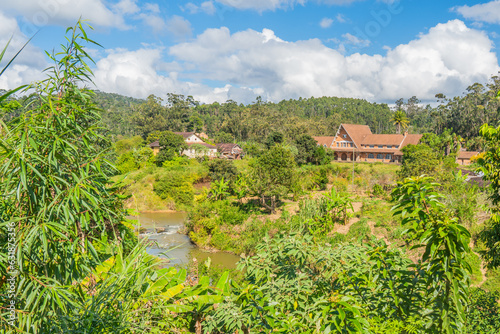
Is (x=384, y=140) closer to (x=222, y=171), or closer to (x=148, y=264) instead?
(x=222, y=171)

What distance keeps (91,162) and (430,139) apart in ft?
126

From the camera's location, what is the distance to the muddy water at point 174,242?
15.6m

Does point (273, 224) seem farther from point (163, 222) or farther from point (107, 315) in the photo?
point (107, 315)

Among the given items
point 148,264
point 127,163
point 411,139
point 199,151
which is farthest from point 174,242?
point 411,139

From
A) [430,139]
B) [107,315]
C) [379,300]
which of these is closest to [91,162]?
[107,315]

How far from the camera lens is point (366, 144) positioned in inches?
1620

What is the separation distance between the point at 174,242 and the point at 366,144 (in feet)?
103

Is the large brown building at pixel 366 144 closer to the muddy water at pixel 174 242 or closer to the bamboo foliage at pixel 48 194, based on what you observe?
the muddy water at pixel 174 242

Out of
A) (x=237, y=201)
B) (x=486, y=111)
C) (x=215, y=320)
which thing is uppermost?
(x=486, y=111)

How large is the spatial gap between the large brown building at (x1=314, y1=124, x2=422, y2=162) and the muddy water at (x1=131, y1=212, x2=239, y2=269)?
85.5ft

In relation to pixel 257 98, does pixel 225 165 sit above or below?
below

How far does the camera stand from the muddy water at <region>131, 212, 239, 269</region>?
615 inches

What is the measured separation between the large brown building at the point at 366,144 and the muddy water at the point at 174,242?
26072mm

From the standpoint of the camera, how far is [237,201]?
21781mm
